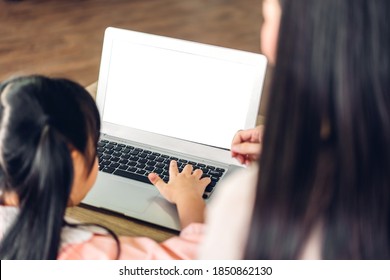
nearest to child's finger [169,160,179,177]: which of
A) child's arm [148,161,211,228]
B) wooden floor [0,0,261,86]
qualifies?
child's arm [148,161,211,228]

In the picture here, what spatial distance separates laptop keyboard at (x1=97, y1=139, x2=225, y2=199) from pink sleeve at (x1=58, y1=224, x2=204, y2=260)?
0.61ft

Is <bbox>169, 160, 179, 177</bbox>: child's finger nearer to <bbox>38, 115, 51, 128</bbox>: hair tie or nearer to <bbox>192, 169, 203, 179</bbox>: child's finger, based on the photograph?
A: <bbox>192, 169, 203, 179</bbox>: child's finger

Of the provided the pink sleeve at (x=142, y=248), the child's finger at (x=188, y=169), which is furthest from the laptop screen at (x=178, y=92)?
the pink sleeve at (x=142, y=248)

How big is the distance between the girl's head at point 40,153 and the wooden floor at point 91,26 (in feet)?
6.76

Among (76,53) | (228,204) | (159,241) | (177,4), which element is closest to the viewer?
(228,204)


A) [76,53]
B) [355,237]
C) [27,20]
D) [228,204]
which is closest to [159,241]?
[228,204]

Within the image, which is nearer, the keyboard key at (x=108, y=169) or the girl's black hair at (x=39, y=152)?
the girl's black hair at (x=39, y=152)

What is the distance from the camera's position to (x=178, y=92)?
1159 millimetres

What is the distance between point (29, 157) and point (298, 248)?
355mm

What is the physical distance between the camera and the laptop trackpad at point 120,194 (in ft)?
3.14

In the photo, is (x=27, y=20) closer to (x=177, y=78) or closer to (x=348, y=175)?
(x=177, y=78)

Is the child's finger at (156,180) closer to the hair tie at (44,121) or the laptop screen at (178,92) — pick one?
the laptop screen at (178,92)

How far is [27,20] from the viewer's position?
136 inches

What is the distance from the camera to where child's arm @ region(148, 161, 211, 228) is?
0.93 meters
